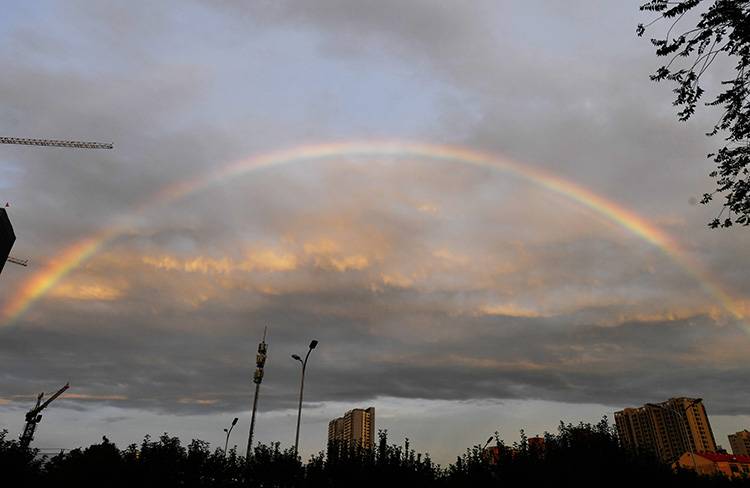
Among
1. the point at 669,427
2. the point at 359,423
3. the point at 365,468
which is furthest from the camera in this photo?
the point at 669,427

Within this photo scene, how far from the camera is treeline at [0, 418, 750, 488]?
17.5m

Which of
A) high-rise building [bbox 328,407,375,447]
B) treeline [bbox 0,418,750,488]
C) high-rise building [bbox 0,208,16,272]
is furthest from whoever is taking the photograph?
high-rise building [bbox 0,208,16,272]

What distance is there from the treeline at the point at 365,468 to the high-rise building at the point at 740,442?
161 metres

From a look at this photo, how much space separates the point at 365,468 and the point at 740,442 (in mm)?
190564

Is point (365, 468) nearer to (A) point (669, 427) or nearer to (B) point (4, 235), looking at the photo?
(A) point (669, 427)

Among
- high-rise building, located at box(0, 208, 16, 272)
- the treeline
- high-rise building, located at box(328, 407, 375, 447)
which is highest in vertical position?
high-rise building, located at box(0, 208, 16, 272)

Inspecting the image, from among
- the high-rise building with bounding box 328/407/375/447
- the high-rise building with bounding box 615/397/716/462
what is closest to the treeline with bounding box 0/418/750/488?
the high-rise building with bounding box 328/407/375/447

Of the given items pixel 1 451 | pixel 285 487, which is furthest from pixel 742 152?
pixel 1 451

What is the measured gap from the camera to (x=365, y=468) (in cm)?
2450

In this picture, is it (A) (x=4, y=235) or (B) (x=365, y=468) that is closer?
(B) (x=365, y=468)

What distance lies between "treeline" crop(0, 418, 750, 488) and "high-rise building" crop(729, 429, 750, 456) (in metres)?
161

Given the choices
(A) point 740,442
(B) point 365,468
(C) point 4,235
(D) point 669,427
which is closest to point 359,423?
(D) point 669,427

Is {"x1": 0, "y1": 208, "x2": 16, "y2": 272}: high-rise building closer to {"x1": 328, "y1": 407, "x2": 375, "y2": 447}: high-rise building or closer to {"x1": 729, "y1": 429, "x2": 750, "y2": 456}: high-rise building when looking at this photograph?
{"x1": 328, "y1": 407, "x2": 375, "y2": 447}: high-rise building

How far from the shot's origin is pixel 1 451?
30484 millimetres
